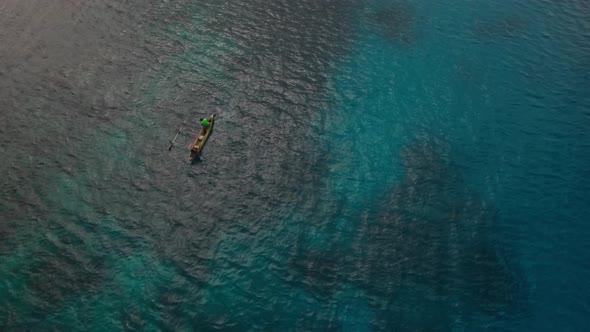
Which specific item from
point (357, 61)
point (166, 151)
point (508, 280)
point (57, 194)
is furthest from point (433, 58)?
point (57, 194)

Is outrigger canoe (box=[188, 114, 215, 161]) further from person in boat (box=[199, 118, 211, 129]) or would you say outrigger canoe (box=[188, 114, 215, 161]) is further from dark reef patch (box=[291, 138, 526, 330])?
dark reef patch (box=[291, 138, 526, 330])

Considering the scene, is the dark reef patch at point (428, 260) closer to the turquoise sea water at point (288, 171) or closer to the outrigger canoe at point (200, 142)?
the turquoise sea water at point (288, 171)

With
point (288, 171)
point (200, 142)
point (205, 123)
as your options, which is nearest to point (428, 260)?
point (288, 171)

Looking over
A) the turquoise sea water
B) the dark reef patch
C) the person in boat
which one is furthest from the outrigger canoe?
the dark reef patch

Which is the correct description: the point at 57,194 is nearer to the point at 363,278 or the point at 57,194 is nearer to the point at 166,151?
the point at 166,151

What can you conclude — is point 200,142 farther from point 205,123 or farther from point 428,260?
point 428,260
